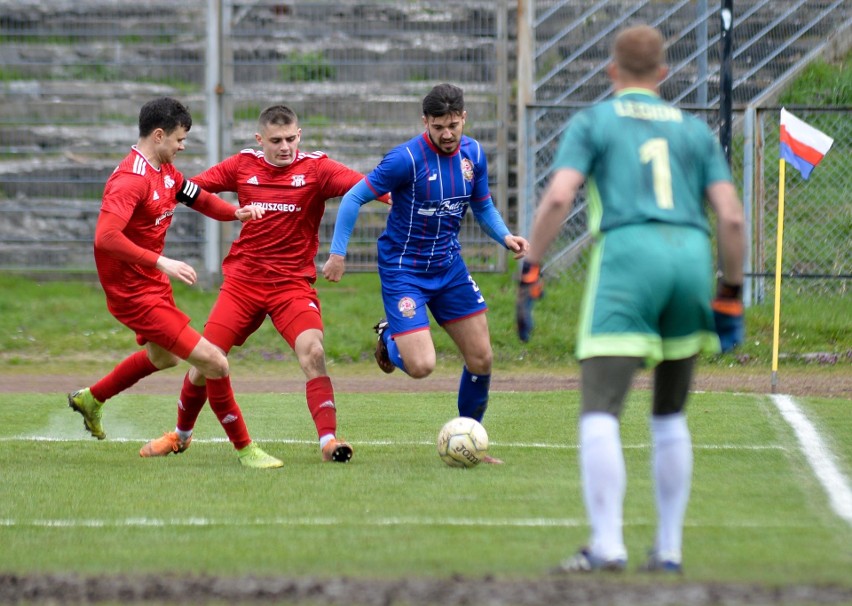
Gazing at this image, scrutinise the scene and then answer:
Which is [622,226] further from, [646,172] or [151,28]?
[151,28]

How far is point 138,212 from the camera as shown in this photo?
7.36 m

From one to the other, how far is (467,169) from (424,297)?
0.81 meters

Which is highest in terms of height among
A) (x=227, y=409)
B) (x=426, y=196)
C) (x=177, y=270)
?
(x=426, y=196)

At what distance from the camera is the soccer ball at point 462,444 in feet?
22.8

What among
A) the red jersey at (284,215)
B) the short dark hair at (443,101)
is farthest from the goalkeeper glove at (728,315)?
the red jersey at (284,215)

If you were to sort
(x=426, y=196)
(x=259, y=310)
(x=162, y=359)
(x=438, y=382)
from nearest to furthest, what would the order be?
1. (x=426, y=196)
2. (x=259, y=310)
3. (x=162, y=359)
4. (x=438, y=382)

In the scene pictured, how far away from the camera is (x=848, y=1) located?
17141mm

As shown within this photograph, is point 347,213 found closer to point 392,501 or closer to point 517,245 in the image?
point 517,245

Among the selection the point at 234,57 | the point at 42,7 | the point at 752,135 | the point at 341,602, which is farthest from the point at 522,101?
the point at 341,602

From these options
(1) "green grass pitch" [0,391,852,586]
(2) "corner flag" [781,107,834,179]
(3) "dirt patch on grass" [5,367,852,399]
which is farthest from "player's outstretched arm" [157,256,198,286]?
(2) "corner flag" [781,107,834,179]

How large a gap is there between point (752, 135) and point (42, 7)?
923 centimetres

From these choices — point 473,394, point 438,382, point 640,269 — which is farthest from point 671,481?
point 438,382

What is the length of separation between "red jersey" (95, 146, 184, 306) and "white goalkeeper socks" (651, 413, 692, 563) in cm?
372

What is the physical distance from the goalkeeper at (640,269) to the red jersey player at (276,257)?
3.27m
